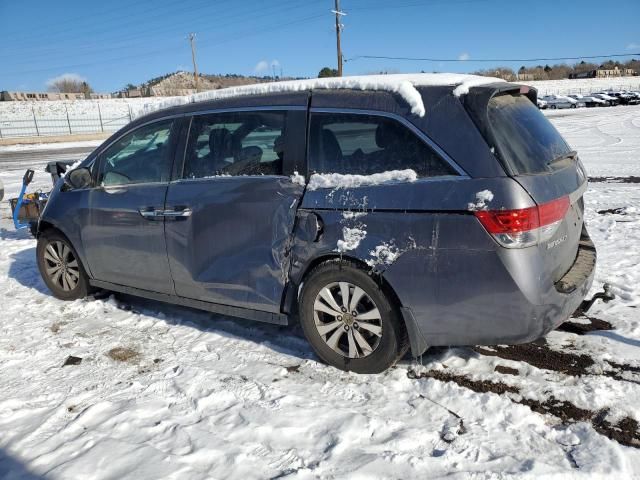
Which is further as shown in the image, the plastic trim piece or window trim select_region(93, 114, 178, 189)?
window trim select_region(93, 114, 178, 189)

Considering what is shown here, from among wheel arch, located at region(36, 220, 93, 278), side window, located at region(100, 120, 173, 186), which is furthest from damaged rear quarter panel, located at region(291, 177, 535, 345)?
wheel arch, located at region(36, 220, 93, 278)

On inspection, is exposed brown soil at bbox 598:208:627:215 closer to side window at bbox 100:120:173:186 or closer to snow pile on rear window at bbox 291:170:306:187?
snow pile on rear window at bbox 291:170:306:187

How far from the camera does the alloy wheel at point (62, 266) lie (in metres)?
5.16

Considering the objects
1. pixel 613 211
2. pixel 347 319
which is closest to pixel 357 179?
pixel 347 319

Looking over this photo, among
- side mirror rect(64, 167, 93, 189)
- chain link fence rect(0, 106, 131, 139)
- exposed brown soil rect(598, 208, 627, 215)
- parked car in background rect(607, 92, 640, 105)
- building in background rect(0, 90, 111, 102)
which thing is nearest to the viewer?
side mirror rect(64, 167, 93, 189)

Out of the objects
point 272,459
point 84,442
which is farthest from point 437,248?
point 84,442

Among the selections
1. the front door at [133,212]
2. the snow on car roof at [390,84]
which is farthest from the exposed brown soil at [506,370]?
the front door at [133,212]

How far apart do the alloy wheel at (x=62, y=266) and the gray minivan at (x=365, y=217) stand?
98cm

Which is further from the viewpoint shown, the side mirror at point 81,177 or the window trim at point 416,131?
the side mirror at point 81,177

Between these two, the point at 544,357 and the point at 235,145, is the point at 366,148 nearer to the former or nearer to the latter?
the point at 235,145

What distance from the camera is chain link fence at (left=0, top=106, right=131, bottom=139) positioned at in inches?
1566

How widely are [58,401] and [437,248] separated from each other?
2575mm

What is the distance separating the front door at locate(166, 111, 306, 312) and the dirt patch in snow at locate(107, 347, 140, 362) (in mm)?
586

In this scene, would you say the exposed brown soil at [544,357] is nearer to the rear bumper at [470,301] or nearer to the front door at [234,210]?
the rear bumper at [470,301]
